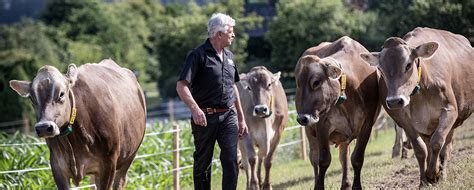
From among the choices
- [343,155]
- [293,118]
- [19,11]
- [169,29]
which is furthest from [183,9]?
[343,155]

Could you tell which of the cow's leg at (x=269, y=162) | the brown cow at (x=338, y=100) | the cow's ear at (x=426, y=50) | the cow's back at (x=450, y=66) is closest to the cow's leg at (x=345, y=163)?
the brown cow at (x=338, y=100)

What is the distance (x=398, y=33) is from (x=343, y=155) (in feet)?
28.7

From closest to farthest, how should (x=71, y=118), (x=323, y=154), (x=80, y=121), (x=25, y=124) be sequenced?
(x=71, y=118)
(x=80, y=121)
(x=323, y=154)
(x=25, y=124)

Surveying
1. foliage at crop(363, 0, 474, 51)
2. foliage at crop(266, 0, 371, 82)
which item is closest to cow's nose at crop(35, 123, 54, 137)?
foliage at crop(363, 0, 474, 51)

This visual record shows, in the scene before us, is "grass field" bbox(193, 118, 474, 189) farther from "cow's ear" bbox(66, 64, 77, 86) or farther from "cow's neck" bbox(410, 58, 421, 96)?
"cow's ear" bbox(66, 64, 77, 86)

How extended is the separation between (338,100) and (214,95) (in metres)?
1.87

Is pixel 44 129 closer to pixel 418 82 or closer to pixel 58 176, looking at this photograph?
pixel 58 176

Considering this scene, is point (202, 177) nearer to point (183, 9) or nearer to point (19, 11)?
point (183, 9)

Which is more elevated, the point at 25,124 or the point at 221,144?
the point at 221,144

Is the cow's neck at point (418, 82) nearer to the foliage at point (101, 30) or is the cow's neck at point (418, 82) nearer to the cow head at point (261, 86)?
the cow head at point (261, 86)

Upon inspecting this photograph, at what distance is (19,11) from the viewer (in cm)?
8256

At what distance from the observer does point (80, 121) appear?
30.0 ft

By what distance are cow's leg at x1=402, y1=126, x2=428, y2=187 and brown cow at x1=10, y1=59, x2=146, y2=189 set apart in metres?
3.44

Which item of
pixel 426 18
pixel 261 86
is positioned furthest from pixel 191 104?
pixel 426 18
